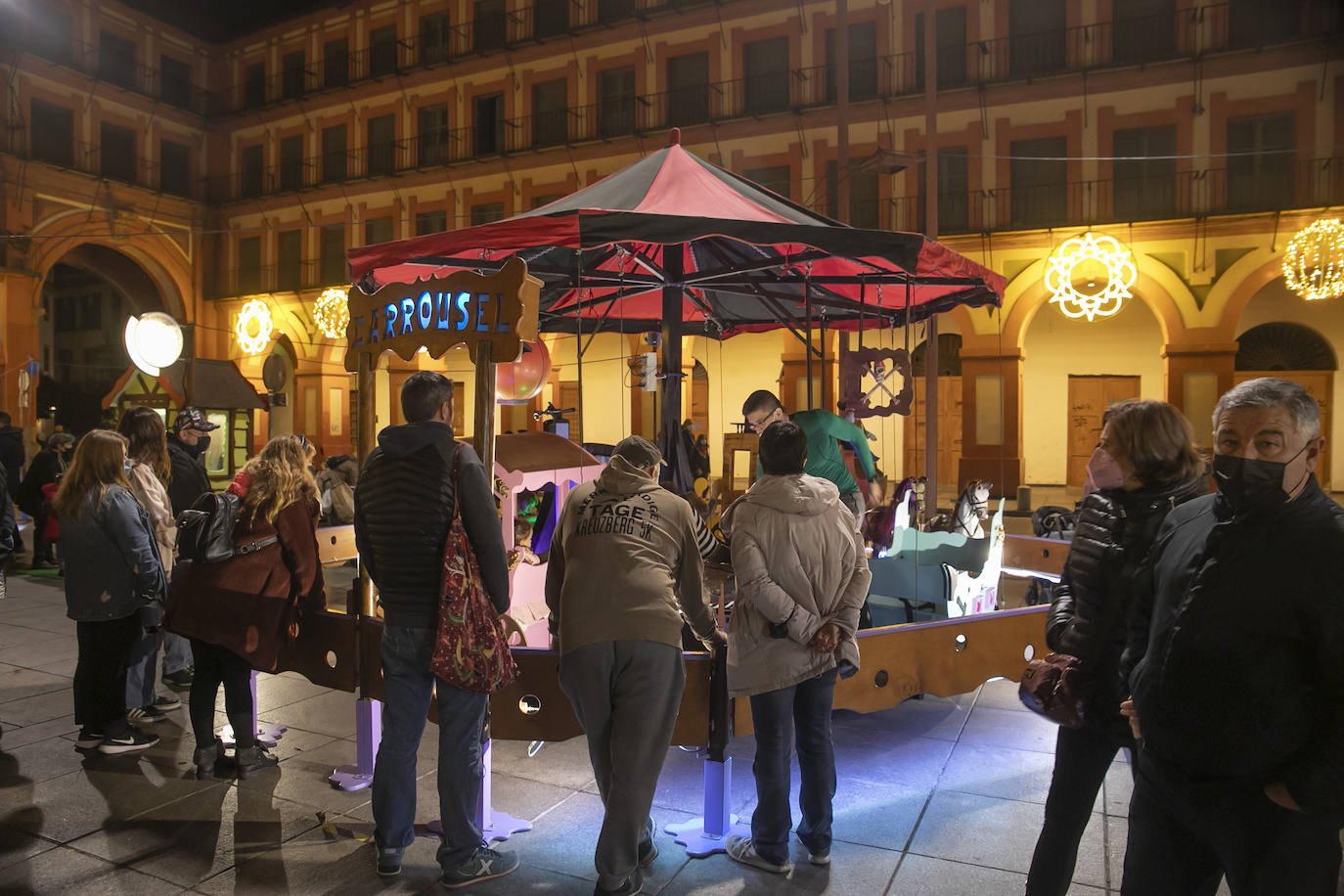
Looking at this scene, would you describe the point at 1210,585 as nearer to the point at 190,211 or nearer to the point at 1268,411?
the point at 1268,411

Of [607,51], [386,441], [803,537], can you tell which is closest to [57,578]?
[386,441]

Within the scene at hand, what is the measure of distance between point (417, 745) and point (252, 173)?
26677mm

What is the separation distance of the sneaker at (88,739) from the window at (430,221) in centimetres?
1925

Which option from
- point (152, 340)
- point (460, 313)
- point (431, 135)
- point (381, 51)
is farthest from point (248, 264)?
point (460, 313)

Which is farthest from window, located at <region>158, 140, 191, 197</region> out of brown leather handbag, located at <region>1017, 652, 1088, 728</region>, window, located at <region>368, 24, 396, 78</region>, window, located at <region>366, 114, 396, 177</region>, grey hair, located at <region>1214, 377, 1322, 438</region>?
grey hair, located at <region>1214, 377, 1322, 438</region>

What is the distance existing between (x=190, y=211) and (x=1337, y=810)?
28829 millimetres

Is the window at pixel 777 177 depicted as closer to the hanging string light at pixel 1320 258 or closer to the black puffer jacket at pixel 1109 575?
the hanging string light at pixel 1320 258

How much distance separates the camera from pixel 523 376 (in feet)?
22.8

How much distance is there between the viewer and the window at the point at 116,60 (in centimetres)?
2356

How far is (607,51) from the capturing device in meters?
20.9

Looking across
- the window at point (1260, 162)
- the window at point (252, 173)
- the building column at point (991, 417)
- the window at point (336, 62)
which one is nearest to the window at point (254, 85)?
the window at point (252, 173)

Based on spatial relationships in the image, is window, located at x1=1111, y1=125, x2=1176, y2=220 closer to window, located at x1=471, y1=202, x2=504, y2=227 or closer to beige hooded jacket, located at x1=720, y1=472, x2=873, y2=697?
window, located at x1=471, y1=202, x2=504, y2=227

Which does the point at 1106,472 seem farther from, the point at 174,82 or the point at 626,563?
the point at 174,82

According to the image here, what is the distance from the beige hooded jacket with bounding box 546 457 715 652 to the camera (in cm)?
299
